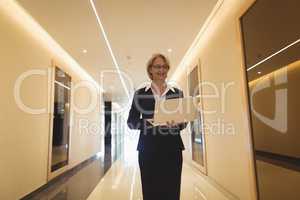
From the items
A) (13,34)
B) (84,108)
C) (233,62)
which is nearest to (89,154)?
(84,108)

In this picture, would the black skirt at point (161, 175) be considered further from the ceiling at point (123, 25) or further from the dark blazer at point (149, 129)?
the ceiling at point (123, 25)

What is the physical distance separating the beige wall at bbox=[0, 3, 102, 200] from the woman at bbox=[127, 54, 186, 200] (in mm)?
2355

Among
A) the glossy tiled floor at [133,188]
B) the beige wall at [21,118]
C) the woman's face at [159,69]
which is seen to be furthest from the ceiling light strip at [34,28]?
the glossy tiled floor at [133,188]

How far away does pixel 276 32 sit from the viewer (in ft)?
8.71

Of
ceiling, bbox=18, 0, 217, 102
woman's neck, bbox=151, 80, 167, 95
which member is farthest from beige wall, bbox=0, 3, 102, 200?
woman's neck, bbox=151, 80, 167, 95

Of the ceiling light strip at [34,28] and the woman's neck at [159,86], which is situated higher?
the ceiling light strip at [34,28]

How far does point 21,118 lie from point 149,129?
2737 mm

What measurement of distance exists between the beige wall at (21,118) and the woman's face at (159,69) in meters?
2.41

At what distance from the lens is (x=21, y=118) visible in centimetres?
348

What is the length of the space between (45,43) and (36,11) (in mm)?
1023

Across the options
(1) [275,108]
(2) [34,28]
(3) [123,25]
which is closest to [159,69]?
(1) [275,108]

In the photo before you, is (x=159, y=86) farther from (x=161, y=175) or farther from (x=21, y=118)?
(x=21, y=118)

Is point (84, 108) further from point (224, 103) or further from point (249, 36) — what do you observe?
point (249, 36)

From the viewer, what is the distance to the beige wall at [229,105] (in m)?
2.94
